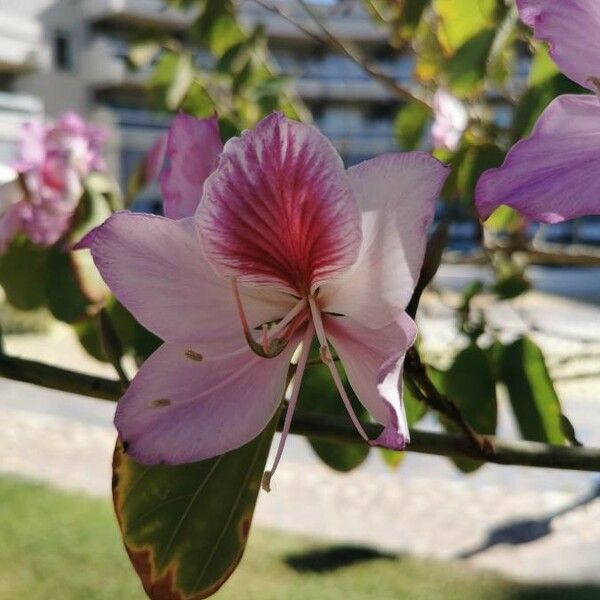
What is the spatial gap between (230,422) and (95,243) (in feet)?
0.24

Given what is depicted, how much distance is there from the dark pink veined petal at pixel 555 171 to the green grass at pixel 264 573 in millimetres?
3189

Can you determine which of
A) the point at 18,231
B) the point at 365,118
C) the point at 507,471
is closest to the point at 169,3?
the point at 18,231

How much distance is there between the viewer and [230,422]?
32cm

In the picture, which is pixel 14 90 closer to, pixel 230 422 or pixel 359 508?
pixel 359 508

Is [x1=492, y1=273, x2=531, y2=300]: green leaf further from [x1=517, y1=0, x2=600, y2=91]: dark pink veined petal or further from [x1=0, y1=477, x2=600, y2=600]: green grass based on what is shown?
[x1=0, y1=477, x2=600, y2=600]: green grass

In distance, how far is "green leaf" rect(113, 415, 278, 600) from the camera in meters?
0.38

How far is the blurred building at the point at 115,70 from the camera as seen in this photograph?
18.3 meters

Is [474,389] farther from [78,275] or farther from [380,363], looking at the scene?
[380,363]

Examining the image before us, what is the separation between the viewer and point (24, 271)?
0.83 metres

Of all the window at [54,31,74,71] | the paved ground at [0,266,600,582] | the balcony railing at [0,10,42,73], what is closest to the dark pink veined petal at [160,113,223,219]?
the paved ground at [0,266,600,582]

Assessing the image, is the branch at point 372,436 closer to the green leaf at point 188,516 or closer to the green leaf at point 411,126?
the green leaf at point 188,516

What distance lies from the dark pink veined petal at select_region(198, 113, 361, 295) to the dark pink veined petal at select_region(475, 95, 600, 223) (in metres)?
0.04

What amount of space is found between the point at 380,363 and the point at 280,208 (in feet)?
0.19

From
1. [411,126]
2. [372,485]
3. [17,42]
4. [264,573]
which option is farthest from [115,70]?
[411,126]
